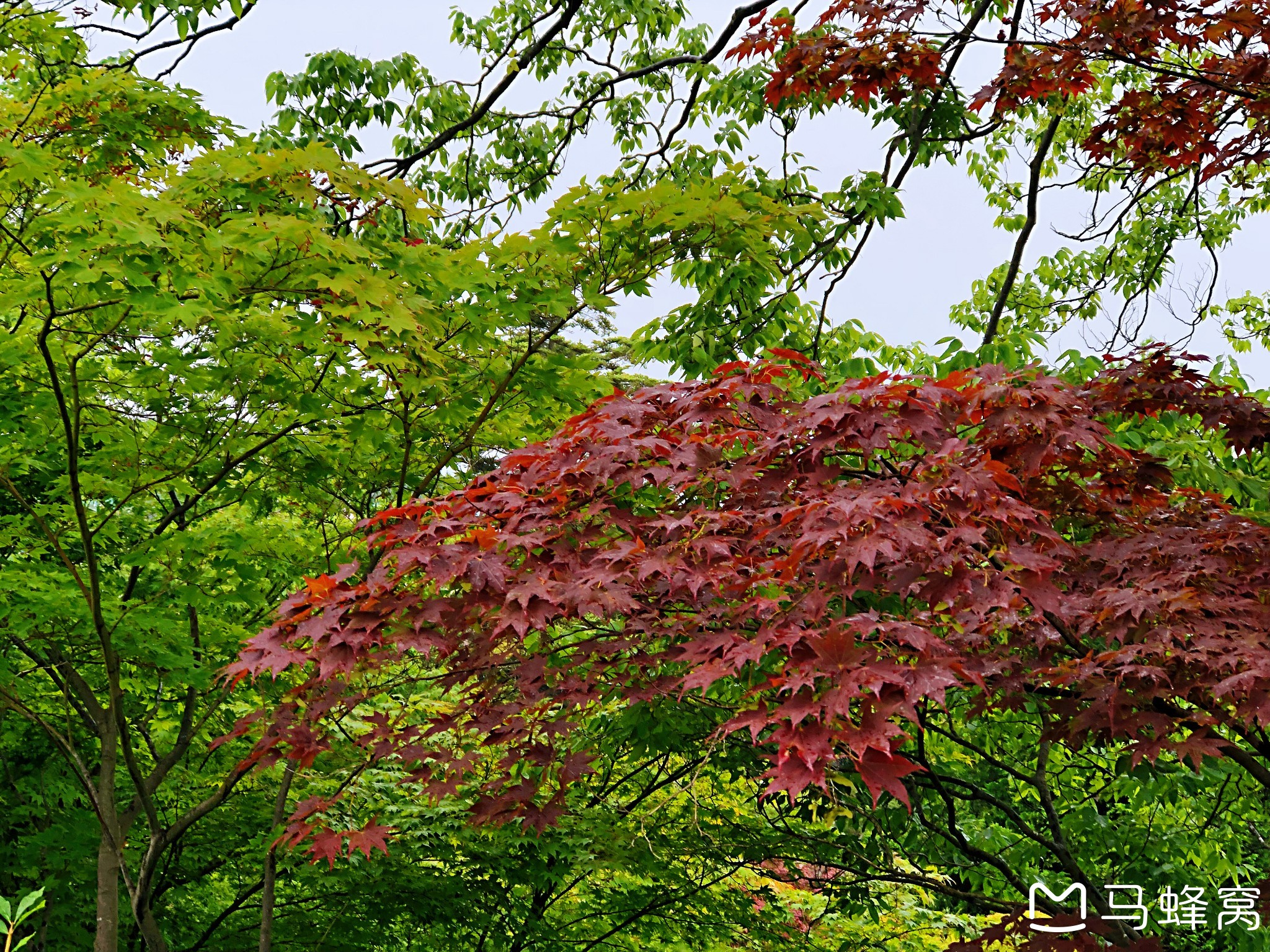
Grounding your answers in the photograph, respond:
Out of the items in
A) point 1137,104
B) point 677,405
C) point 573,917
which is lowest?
point 573,917

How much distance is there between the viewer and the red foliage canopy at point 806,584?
2463 mm

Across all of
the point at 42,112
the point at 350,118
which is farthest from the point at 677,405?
the point at 350,118

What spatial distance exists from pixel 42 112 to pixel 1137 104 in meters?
4.84

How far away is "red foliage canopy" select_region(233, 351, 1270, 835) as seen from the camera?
2.46 metres

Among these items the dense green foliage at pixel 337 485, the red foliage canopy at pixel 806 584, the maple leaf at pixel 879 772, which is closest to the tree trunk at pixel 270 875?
the dense green foliage at pixel 337 485

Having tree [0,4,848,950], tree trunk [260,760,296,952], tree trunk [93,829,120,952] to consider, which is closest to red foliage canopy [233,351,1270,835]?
tree [0,4,848,950]

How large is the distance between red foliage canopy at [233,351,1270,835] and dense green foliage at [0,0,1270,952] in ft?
1.03

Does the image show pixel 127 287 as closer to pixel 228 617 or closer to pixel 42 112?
pixel 42 112

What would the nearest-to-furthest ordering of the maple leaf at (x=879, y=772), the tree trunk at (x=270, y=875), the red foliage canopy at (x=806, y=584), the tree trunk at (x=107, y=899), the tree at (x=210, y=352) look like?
1. the maple leaf at (x=879, y=772)
2. the red foliage canopy at (x=806, y=584)
3. the tree at (x=210, y=352)
4. the tree trunk at (x=107, y=899)
5. the tree trunk at (x=270, y=875)

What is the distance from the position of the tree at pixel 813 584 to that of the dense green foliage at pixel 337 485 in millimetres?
278

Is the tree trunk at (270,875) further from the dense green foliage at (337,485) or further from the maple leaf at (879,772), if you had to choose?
the maple leaf at (879,772)

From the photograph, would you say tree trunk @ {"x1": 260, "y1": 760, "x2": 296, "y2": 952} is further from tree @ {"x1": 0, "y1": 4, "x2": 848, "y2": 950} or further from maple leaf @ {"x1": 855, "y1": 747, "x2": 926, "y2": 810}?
maple leaf @ {"x1": 855, "y1": 747, "x2": 926, "y2": 810}

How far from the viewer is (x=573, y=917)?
6051 millimetres

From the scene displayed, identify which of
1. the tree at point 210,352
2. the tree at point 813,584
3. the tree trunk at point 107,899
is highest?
the tree at point 210,352
